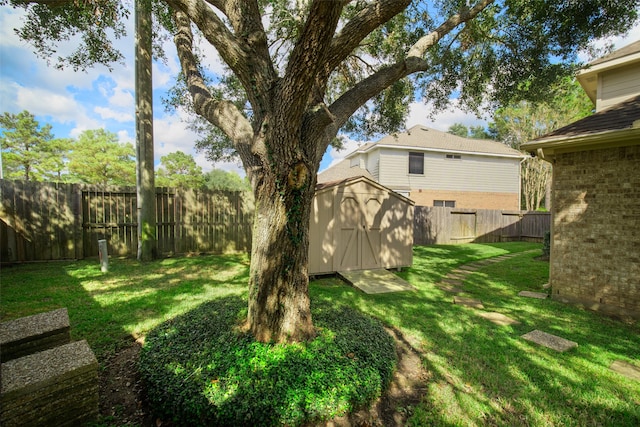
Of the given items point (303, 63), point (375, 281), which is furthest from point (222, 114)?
point (375, 281)

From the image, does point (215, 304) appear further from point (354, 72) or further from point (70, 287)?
point (354, 72)

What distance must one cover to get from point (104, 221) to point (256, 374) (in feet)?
26.6

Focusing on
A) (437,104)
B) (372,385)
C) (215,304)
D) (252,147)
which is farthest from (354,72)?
(372,385)

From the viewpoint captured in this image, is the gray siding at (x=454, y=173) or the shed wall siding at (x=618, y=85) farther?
the gray siding at (x=454, y=173)

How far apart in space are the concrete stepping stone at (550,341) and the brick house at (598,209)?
6.85 ft

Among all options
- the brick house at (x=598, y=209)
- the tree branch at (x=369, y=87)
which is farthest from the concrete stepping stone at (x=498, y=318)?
the tree branch at (x=369, y=87)

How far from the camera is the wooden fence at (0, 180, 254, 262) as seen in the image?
23.1ft

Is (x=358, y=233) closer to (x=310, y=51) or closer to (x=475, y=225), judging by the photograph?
(x=310, y=51)

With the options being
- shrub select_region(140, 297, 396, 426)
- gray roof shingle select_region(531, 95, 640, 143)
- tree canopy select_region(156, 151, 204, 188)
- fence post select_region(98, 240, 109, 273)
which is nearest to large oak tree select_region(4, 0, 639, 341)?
shrub select_region(140, 297, 396, 426)

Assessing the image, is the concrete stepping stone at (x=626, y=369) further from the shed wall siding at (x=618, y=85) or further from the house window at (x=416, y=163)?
the house window at (x=416, y=163)

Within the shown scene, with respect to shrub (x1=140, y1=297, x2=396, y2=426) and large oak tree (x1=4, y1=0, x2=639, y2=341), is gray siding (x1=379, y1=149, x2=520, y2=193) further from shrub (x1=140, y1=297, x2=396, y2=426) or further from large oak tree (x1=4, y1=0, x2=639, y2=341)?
shrub (x1=140, y1=297, x2=396, y2=426)

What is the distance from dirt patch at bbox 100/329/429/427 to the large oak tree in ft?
3.38

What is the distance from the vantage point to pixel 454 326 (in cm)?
421

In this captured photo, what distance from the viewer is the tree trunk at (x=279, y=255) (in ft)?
9.75
